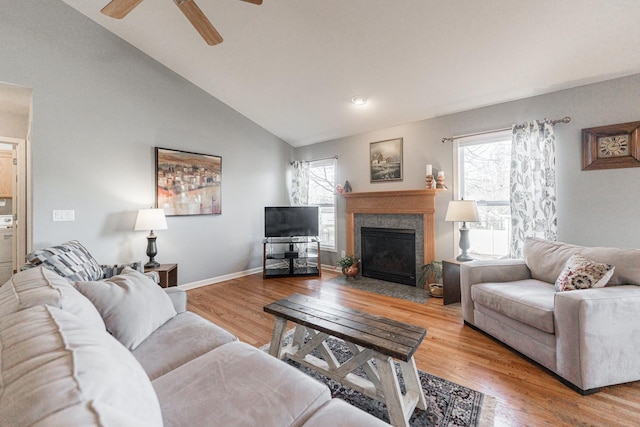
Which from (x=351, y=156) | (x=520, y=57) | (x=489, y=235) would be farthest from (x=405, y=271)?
(x=520, y=57)

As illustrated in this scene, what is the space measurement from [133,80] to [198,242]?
7.51 feet

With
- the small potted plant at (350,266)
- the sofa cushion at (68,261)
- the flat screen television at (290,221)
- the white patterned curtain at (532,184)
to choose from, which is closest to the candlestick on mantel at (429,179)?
the white patterned curtain at (532,184)

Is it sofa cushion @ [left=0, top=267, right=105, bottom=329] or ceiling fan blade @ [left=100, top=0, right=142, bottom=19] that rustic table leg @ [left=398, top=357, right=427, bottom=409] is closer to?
sofa cushion @ [left=0, top=267, right=105, bottom=329]

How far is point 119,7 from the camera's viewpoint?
197 centimetres

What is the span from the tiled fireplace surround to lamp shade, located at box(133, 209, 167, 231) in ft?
8.98

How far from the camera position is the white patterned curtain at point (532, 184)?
2.88 m

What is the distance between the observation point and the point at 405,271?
390 cm

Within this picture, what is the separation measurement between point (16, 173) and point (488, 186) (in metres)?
6.17

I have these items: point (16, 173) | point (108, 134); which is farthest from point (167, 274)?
point (16, 173)

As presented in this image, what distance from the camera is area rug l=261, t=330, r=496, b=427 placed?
1453mm

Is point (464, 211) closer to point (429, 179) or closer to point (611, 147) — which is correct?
point (429, 179)

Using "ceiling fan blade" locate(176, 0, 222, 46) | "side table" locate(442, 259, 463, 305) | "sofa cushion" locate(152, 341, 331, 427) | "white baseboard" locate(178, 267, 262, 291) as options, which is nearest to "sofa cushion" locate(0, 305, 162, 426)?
"sofa cushion" locate(152, 341, 331, 427)

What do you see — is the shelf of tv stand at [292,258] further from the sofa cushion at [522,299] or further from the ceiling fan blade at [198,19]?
the ceiling fan blade at [198,19]

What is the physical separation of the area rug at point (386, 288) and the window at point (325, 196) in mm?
845
